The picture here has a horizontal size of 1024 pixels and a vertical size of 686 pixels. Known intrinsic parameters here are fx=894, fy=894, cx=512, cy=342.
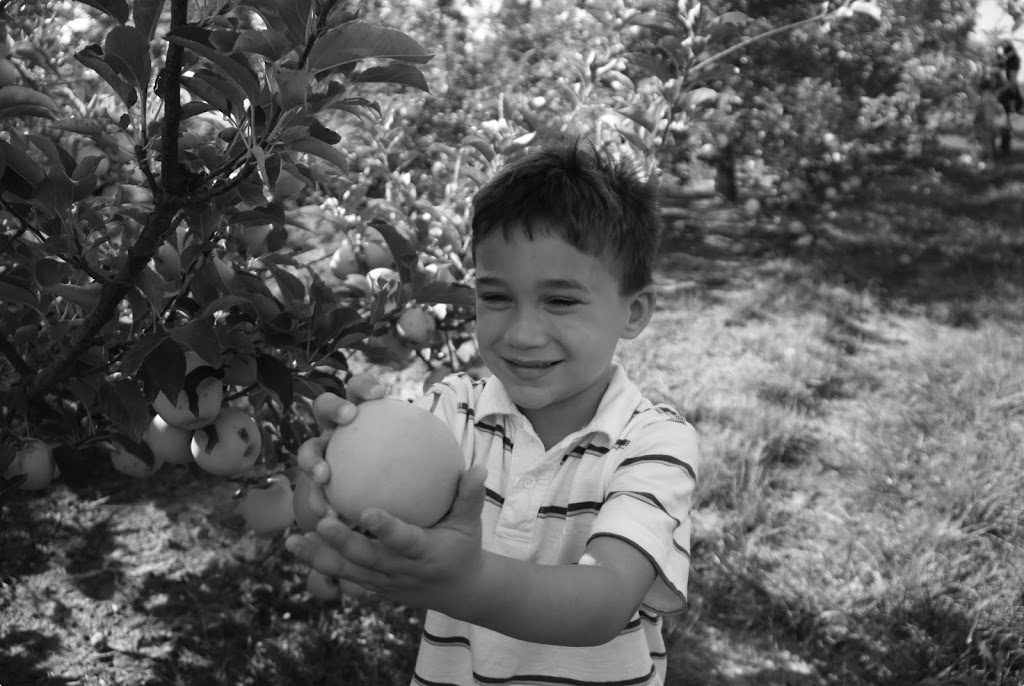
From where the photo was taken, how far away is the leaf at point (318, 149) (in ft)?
3.65

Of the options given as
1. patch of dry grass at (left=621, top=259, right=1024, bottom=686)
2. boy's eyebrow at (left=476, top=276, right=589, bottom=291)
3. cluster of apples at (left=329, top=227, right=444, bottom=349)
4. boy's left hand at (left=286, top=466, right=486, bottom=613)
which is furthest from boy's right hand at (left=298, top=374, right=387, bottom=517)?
patch of dry grass at (left=621, top=259, right=1024, bottom=686)

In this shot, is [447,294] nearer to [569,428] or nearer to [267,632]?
[569,428]

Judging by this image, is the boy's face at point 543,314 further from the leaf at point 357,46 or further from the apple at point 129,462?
the apple at point 129,462

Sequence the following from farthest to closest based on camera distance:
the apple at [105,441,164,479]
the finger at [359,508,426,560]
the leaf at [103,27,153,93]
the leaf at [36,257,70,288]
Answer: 1. the apple at [105,441,164,479]
2. the leaf at [36,257,70,288]
3. the leaf at [103,27,153,93]
4. the finger at [359,508,426,560]

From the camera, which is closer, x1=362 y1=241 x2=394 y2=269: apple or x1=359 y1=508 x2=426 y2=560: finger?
x1=359 y1=508 x2=426 y2=560: finger

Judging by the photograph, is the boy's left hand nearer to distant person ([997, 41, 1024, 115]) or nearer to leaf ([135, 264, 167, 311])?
leaf ([135, 264, 167, 311])

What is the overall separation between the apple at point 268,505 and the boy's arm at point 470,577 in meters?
0.91

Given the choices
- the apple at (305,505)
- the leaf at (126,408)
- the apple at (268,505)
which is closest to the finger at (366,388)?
the apple at (305,505)

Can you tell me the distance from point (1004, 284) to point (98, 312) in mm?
4004

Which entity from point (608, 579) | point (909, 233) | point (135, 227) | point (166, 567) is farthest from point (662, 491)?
point (909, 233)

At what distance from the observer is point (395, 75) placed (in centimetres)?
107

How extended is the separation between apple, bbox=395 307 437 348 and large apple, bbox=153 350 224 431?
426 millimetres

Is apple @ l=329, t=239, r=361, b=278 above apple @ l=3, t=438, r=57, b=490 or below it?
above

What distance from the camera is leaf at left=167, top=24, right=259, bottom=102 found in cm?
94
